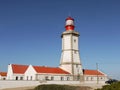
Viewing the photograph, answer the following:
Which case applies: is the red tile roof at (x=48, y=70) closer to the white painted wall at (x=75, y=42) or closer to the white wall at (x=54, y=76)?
the white wall at (x=54, y=76)

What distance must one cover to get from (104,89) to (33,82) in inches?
1137

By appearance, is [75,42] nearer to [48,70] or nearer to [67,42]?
[67,42]

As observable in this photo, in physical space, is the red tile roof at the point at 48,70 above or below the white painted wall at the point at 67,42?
below

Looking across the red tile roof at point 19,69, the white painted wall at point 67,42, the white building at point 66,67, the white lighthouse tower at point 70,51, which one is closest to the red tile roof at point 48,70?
the white building at point 66,67

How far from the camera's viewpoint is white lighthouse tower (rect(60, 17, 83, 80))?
157 feet

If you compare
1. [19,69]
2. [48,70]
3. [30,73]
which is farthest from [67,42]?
[19,69]

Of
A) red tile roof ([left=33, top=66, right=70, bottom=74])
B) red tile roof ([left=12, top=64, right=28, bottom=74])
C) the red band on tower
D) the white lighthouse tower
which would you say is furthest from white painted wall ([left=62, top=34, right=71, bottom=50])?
red tile roof ([left=12, top=64, right=28, bottom=74])

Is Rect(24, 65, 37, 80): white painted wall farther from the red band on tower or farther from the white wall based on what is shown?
the red band on tower

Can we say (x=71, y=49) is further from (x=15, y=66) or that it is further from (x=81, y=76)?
(x=15, y=66)

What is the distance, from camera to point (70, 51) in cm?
4791

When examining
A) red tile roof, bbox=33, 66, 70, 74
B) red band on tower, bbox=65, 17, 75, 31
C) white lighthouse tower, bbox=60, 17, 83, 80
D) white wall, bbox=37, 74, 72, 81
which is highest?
red band on tower, bbox=65, 17, 75, 31

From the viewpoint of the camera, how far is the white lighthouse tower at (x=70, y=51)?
1886 inches

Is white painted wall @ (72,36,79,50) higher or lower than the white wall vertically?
higher

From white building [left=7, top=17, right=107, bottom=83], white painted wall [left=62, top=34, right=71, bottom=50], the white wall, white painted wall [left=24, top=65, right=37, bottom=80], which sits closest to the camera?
the white wall
